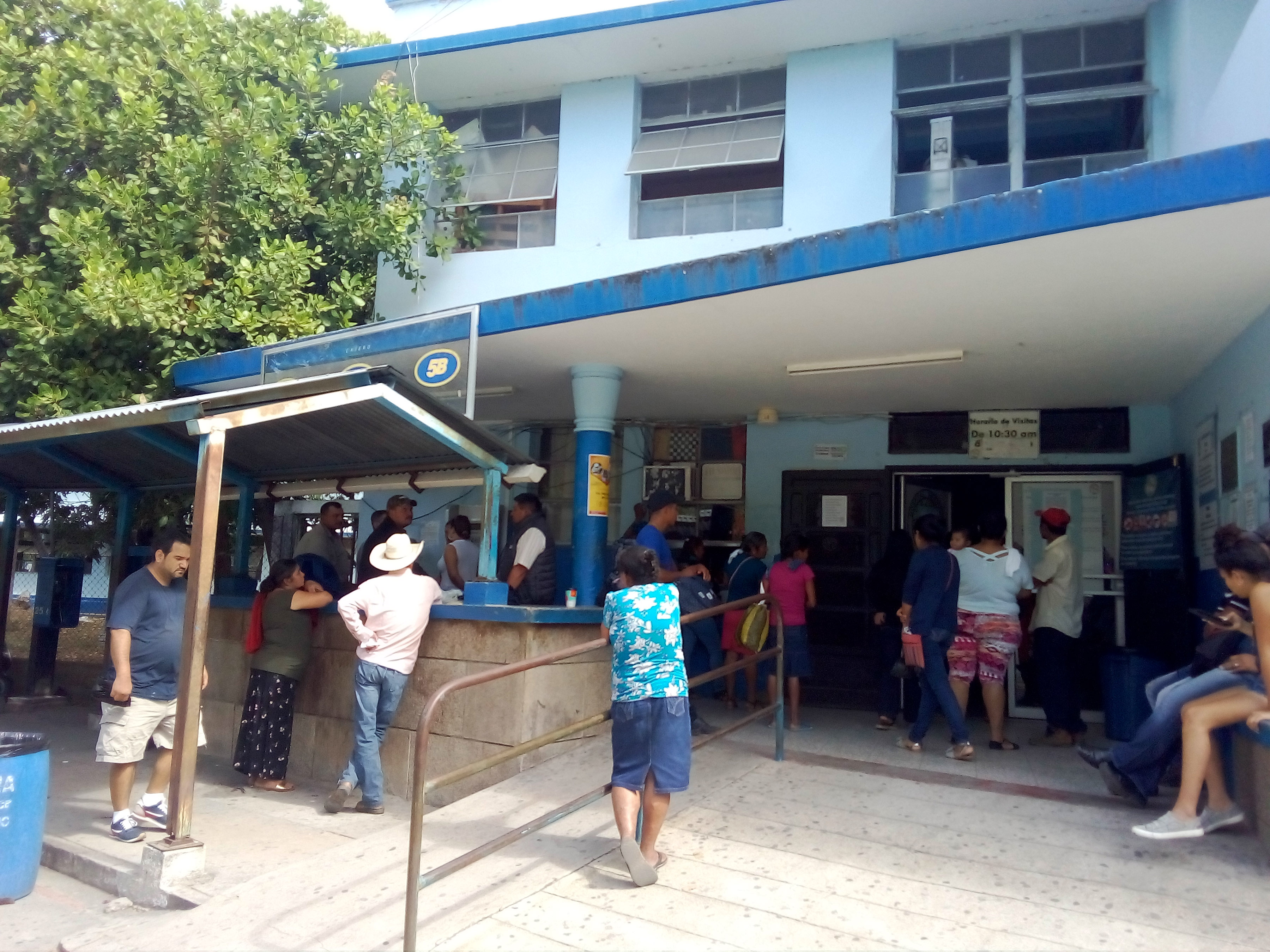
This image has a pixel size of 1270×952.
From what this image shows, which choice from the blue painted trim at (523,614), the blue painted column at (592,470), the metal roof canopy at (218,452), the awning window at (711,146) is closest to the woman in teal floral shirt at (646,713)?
the blue painted trim at (523,614)

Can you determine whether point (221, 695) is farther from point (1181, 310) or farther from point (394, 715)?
point (1181, 310)

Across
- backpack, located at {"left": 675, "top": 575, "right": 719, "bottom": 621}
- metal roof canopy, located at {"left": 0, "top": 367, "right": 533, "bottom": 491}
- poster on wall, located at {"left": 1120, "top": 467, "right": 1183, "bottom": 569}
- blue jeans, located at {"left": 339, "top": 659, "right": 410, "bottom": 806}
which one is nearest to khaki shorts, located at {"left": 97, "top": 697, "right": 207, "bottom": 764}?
blue jeans, located at {"left": 339, "top": 659, "right": 410, "bottom": 806}

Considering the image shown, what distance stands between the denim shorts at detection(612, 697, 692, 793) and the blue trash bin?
303 cm

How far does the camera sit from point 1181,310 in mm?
4973

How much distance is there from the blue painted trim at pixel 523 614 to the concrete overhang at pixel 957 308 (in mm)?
1795

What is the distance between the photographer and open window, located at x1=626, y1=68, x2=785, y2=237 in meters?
9.20

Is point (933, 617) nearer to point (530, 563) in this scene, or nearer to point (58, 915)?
point (530, 563)

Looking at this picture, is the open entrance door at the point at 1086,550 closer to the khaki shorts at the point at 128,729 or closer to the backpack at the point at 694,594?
the backpack at the point at 694,594

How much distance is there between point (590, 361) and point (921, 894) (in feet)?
13.9

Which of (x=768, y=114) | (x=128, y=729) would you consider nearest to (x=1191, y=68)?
(x=768, y=114)

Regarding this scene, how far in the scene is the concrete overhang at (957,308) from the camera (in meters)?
3.97

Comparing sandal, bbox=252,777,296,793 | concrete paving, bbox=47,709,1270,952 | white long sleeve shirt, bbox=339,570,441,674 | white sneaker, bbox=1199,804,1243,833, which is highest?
white long sleeve shirt, bbox=339,570,441,674

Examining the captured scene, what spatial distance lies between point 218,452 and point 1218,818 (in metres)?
4.99

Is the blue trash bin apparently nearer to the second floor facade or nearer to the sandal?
the sandal
